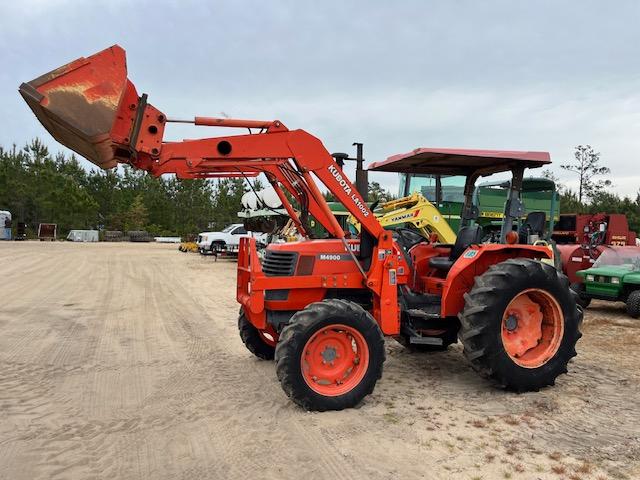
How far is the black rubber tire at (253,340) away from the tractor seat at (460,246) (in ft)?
Result: 7.03

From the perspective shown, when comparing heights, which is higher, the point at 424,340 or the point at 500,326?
the point at 500,326

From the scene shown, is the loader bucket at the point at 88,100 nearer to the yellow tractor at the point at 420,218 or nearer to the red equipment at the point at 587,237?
the yellow tractor at the point at 420,218

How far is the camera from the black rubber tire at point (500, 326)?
497 cm

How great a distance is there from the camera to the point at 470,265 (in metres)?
5.41

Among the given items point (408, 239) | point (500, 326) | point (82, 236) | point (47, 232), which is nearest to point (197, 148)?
point (408, 239)

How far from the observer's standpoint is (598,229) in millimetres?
14273

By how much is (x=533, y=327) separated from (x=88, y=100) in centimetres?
474

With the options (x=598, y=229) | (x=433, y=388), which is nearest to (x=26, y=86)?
(x=433, y=388)

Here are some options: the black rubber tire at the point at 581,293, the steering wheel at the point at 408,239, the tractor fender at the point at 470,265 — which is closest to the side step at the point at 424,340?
the tractor fender at the point at 470,265

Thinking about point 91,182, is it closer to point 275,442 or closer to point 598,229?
point 598,229

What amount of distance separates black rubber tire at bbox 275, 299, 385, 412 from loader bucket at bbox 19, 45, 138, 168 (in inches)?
84.1

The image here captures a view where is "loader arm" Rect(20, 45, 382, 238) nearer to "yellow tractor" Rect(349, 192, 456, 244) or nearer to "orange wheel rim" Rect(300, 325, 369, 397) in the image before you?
"orange wheel rim" Rect(300, 325, 369, 397)

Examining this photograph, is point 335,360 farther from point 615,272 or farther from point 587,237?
point 587,237

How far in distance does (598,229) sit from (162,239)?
4003 centimetres
